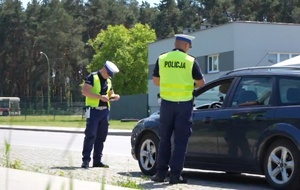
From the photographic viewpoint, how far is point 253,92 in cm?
913

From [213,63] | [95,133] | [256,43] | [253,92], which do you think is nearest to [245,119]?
[253,92]

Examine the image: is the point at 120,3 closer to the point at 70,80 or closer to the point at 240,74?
the point at 70,80

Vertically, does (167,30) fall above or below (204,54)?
above

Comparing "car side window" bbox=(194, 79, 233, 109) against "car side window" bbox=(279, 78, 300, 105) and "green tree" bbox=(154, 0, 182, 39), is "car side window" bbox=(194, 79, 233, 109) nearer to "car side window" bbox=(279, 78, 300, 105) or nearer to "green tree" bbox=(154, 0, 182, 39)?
"car side window" bbox=(279, 78, 300, 105)

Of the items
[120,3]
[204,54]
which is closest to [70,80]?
[120,3]

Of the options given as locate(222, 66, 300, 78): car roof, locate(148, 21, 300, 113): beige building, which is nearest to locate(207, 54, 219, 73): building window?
locate(148, 21, 300, 113): beige building

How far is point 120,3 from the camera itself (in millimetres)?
97812

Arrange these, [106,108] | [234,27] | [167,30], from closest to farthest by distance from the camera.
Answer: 1. [106,108]
2. [234,27]
3. [167,30]

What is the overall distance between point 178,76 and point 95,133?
2.74m

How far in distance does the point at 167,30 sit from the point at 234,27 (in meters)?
47.0

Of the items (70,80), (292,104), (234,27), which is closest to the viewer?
(292,104)

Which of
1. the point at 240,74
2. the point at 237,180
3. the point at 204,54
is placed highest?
the point at 204,54

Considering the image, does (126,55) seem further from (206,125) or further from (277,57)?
(206,125)

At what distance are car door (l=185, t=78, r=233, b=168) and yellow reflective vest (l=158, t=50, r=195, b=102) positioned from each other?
2.77 ft
